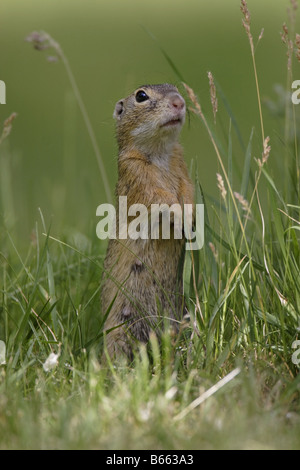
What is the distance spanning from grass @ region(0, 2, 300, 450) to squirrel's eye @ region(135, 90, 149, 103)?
476mm

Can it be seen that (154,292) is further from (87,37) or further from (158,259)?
(87,37)

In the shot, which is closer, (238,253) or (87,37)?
(238,253)

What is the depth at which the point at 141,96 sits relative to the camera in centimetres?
495

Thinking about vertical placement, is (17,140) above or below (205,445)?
above

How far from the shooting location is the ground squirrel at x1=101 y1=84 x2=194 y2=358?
15.0ft

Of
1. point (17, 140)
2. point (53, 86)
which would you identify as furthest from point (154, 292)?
point (53, 86)

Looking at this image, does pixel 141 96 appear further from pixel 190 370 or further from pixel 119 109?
pixel 190 370

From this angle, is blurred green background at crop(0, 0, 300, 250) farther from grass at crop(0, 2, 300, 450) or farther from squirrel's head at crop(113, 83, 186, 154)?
grass at crop(0, 2, 300, 450)

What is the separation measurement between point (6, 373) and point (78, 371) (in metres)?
0.39

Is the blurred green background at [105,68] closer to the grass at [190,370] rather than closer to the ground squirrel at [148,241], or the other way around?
the ground squirrel at [148,241]

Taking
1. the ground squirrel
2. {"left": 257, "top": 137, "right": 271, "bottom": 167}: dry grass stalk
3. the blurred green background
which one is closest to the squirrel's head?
the ground squirrel

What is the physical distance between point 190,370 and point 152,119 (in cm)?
161

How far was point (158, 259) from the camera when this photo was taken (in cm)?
460

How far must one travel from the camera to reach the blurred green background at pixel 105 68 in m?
10.2
